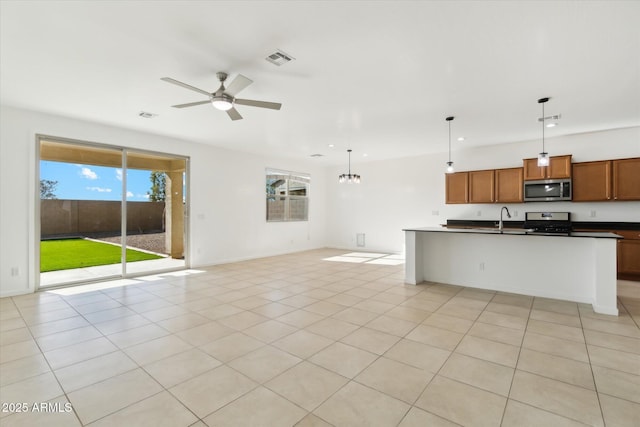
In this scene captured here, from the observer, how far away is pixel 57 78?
3.32m

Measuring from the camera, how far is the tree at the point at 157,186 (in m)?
6.12

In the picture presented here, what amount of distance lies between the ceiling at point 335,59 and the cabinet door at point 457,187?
77.4 inches

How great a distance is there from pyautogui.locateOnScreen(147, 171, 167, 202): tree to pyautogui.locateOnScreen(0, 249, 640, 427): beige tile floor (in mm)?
2440

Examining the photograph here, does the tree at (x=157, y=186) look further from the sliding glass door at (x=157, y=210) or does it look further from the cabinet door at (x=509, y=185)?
the cabinet door at (x=509, y=185)

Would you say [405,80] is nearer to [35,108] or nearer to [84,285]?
[35,108]

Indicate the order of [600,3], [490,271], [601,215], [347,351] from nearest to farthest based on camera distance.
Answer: [600,3] → [347,351] → [490,271] → [601,215]

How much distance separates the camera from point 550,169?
5.84 meters

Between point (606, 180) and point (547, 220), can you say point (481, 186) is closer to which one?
point (547, 220)

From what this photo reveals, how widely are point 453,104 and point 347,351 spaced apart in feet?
11.9

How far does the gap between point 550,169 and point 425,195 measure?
8.72 feet

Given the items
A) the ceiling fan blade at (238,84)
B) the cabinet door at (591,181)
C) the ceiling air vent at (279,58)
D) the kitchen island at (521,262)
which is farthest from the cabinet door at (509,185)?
the ceiling fan blade at (238,84)

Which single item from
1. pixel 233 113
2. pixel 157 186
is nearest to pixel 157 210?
pixel 157 186

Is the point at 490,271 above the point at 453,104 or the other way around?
the other way around

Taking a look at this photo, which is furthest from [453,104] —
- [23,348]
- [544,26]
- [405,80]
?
[23,348]
